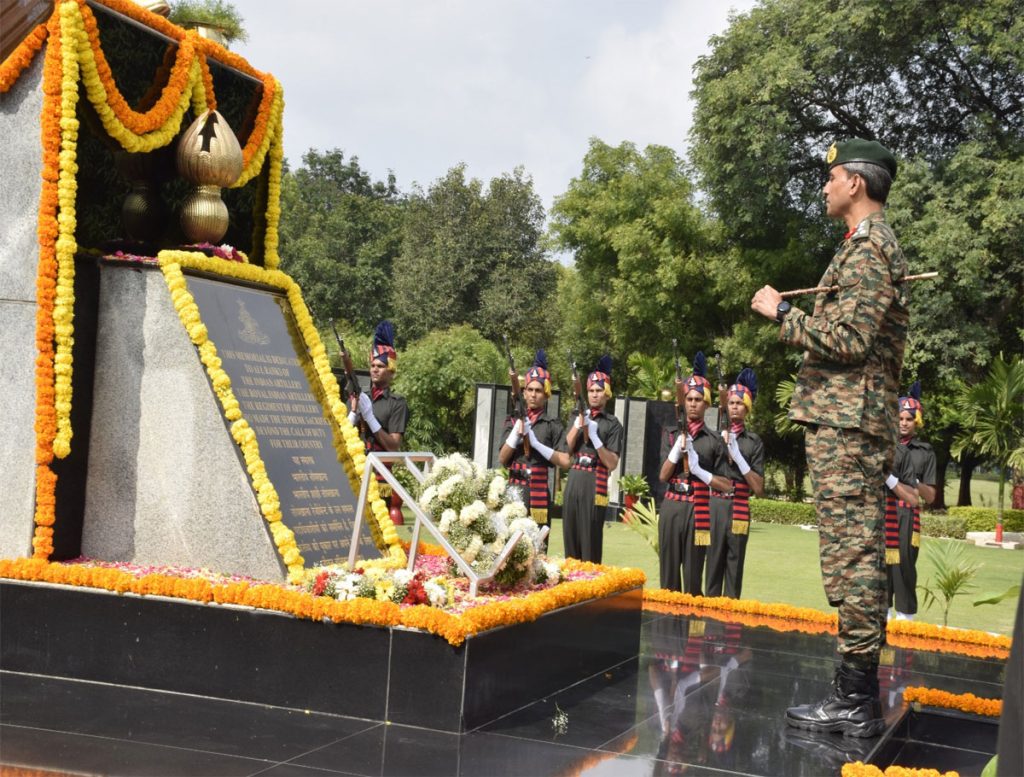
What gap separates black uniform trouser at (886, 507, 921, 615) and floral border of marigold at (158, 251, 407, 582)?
15.1 ft

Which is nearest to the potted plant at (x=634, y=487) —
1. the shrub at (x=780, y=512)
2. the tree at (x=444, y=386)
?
the shrub at (x=780, y=512)

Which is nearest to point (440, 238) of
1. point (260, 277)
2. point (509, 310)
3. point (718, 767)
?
point (509, 310)

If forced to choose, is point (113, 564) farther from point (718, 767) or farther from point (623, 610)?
point (718, 767)

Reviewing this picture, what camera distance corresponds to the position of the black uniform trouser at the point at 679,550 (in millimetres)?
8344

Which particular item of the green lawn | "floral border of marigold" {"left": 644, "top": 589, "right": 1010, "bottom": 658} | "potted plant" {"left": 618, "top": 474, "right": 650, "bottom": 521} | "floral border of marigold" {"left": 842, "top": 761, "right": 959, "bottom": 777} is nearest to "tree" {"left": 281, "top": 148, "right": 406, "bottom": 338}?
"potted plant" {"left": 618, "top": 474, "right": 650, "bottom": 521}

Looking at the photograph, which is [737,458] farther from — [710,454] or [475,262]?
[475,262]

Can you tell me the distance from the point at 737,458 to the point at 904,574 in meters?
1.72

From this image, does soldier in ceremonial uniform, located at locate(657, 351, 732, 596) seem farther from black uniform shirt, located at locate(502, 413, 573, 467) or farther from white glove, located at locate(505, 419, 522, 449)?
white glove, located at locate(505, 419, 522, 449)

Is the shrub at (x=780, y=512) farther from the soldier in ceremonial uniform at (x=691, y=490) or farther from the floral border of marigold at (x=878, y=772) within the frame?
the floral border of marigold at (x=878, y=772)

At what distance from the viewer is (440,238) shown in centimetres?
3612

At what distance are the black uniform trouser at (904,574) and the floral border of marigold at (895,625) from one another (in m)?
1.50

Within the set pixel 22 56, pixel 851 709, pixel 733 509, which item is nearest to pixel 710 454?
pixel 733 509

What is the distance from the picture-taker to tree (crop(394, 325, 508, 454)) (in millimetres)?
20328

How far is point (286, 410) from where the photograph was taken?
5.71 metres
